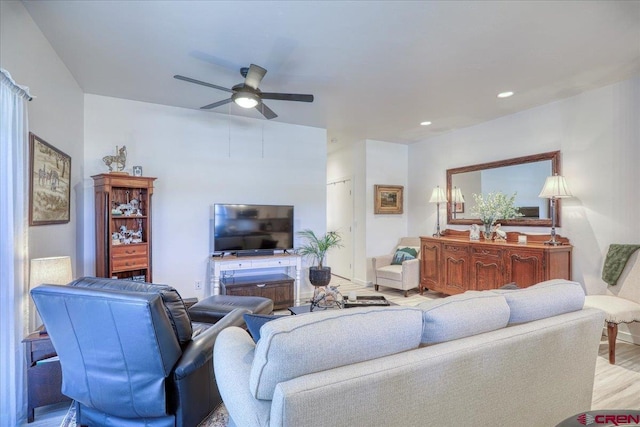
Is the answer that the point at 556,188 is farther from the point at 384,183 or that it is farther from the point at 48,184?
the point at 48,184

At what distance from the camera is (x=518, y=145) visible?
14.1 ft

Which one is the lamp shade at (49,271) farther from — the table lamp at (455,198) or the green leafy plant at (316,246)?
the table lamp at (455,198)

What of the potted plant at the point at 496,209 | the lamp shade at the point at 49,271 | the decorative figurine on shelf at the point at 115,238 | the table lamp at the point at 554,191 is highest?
the table lamp at the point at 554,191

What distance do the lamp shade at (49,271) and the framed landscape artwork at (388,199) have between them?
15.2ft

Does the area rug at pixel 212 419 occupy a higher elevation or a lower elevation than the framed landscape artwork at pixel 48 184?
lower

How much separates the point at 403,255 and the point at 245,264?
2773 mm

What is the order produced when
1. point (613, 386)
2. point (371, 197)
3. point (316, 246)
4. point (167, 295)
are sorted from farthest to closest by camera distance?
point (371, 197), point (316, 246), point (613, 386), point (167, 295)

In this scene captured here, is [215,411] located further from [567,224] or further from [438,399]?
[567,224]

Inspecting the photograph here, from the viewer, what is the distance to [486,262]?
13.5 ft

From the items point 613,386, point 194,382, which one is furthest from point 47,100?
point 613,386

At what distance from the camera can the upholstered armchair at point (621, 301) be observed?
269 centimetres

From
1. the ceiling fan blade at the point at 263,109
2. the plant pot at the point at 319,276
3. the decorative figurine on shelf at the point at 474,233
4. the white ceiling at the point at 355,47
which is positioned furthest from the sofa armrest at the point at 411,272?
the ceiling fan blade at the point at 263,109

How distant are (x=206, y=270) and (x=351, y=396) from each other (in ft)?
12.1

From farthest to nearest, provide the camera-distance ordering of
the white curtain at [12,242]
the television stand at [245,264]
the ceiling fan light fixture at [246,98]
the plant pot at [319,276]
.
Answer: the plant pot at [319,276]
the television stand at [245,264]
the ceiling fan light fixture at [246,98]
the white curtain at [12,242]
